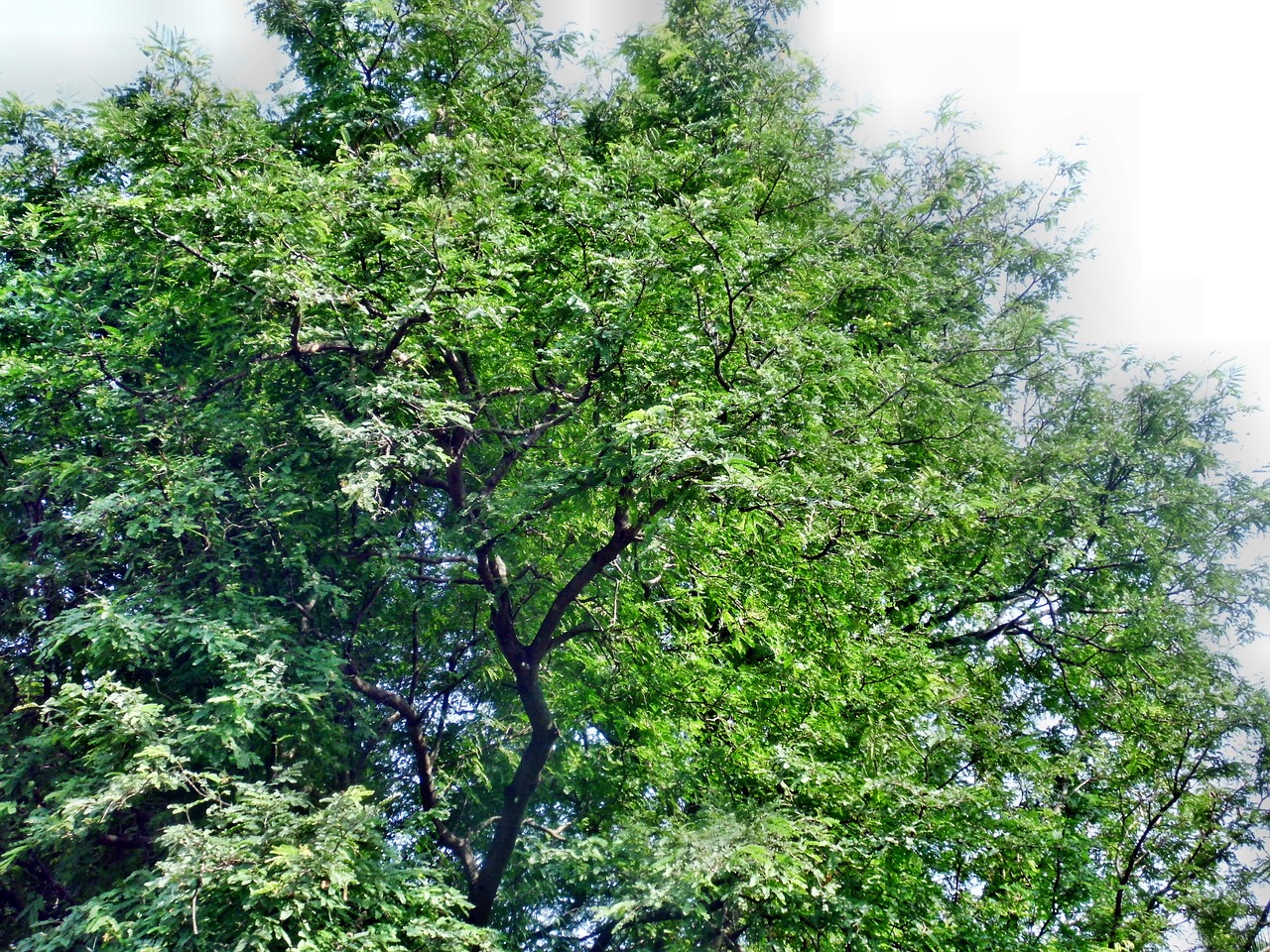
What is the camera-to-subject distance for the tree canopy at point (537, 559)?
24.8 ft

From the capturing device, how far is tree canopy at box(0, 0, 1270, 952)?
7555 mm

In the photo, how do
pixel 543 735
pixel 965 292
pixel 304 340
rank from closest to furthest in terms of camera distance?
pixel 304 340
pixel 543 735
pixel 965 292

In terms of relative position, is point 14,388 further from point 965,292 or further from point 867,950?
point 965,292

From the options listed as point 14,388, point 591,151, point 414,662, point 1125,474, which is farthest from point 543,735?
point 1125,474

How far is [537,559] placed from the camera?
33.9 feet

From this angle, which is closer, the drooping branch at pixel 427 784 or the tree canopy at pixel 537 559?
the tree canopy at pixel 537 559

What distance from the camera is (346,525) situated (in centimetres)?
936

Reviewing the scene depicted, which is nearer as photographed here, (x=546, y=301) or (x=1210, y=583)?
(x=546, y=301)

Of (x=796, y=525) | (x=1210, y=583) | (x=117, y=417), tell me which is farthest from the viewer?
(x=1210, y=583)

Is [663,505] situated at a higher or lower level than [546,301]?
lower

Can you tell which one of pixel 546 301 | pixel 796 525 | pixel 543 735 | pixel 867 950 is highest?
pixel 546 301

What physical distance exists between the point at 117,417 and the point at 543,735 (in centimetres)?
510

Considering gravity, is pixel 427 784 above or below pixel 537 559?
below

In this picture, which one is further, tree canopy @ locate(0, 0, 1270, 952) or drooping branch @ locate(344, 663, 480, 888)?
drooping branch @ locate(344, 663, 480, 888)
